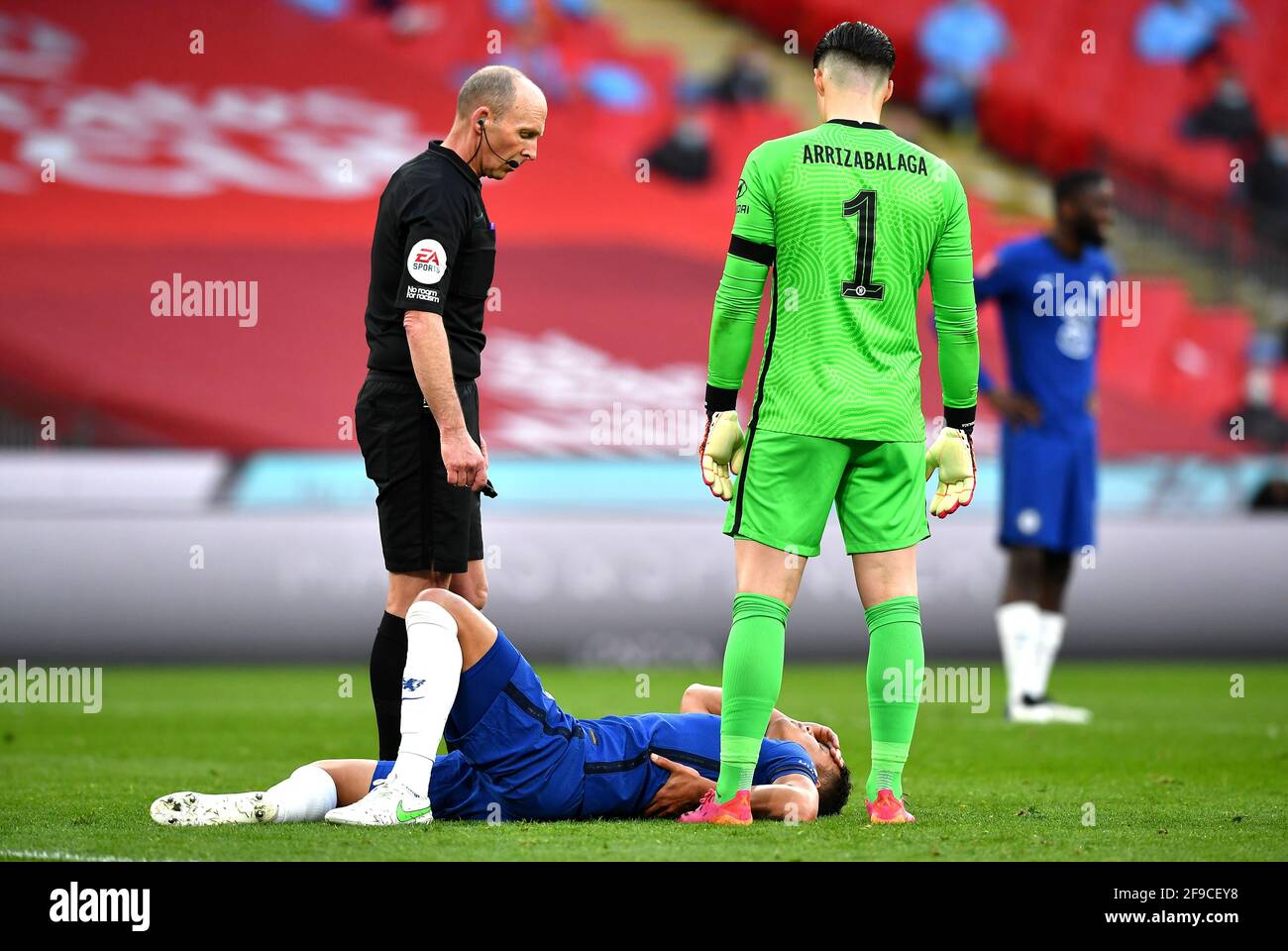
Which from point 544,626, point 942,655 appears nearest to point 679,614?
point 544,626

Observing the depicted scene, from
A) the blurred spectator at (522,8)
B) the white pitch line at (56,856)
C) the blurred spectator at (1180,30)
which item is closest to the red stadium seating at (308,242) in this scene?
the blurred spectator at (522,8)

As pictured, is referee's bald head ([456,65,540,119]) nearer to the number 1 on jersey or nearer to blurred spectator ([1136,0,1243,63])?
the number 1 on jersey

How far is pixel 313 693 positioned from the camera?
10.0m

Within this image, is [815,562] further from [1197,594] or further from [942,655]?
[1197,594]

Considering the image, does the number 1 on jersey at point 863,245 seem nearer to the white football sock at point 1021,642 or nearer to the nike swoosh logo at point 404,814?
the nike swoosh logo at point 404,814

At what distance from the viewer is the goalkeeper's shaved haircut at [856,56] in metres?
4.62

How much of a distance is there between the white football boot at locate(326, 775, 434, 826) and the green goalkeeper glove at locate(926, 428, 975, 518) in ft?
5.05

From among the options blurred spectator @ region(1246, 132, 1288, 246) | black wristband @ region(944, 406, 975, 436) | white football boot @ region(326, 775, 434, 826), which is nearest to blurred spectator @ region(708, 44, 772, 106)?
blurred spectator @ region(1246, 132, 1288, 246)

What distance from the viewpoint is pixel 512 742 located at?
14.9 ft

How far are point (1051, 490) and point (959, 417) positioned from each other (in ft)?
13.1

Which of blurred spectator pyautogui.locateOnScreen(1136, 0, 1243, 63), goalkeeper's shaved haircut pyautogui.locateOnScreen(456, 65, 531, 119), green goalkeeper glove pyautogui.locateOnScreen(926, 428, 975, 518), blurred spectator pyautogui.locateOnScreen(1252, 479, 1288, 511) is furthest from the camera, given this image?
blurred spectator pyautogui.locateOnScreen(1136, 0, 1243, 63)

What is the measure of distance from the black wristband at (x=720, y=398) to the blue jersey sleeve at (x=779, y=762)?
0.91 metres

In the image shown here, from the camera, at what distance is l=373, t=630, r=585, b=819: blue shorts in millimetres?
4523

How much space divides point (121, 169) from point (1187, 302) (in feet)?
28.9
